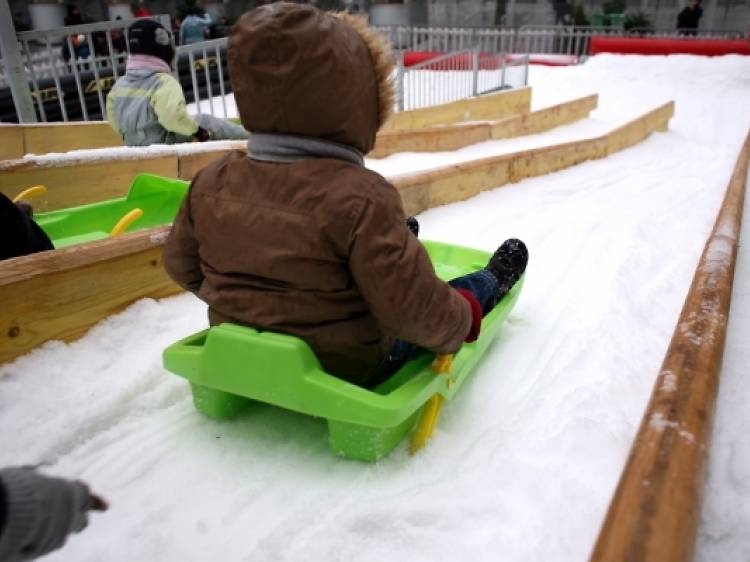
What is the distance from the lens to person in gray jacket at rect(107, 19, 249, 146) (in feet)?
11.5

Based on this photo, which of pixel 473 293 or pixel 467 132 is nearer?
pixel 473 293

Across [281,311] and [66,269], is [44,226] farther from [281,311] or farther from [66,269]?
[281,311]

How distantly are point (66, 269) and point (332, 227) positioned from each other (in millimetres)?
1113

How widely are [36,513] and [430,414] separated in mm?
979

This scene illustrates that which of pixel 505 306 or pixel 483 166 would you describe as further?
pixel 483 166

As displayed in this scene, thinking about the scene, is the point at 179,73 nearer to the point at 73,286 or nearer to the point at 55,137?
the point at 55,137

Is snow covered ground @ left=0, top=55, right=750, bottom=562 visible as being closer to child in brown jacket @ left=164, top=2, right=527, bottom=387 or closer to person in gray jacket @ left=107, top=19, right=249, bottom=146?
child in brown jacket @ left=164, top=2, right=527, bottom=387

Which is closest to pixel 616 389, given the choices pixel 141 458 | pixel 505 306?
pixel 505 306

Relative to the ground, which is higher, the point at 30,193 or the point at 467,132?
the point at 30,193

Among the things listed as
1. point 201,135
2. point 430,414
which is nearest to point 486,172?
point 201,135

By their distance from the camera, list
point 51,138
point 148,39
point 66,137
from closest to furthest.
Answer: point 148,39
point 51,138
point 66,137

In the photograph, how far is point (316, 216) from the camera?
126 cm

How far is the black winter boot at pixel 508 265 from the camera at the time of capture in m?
2.08

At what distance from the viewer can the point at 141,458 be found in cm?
152
